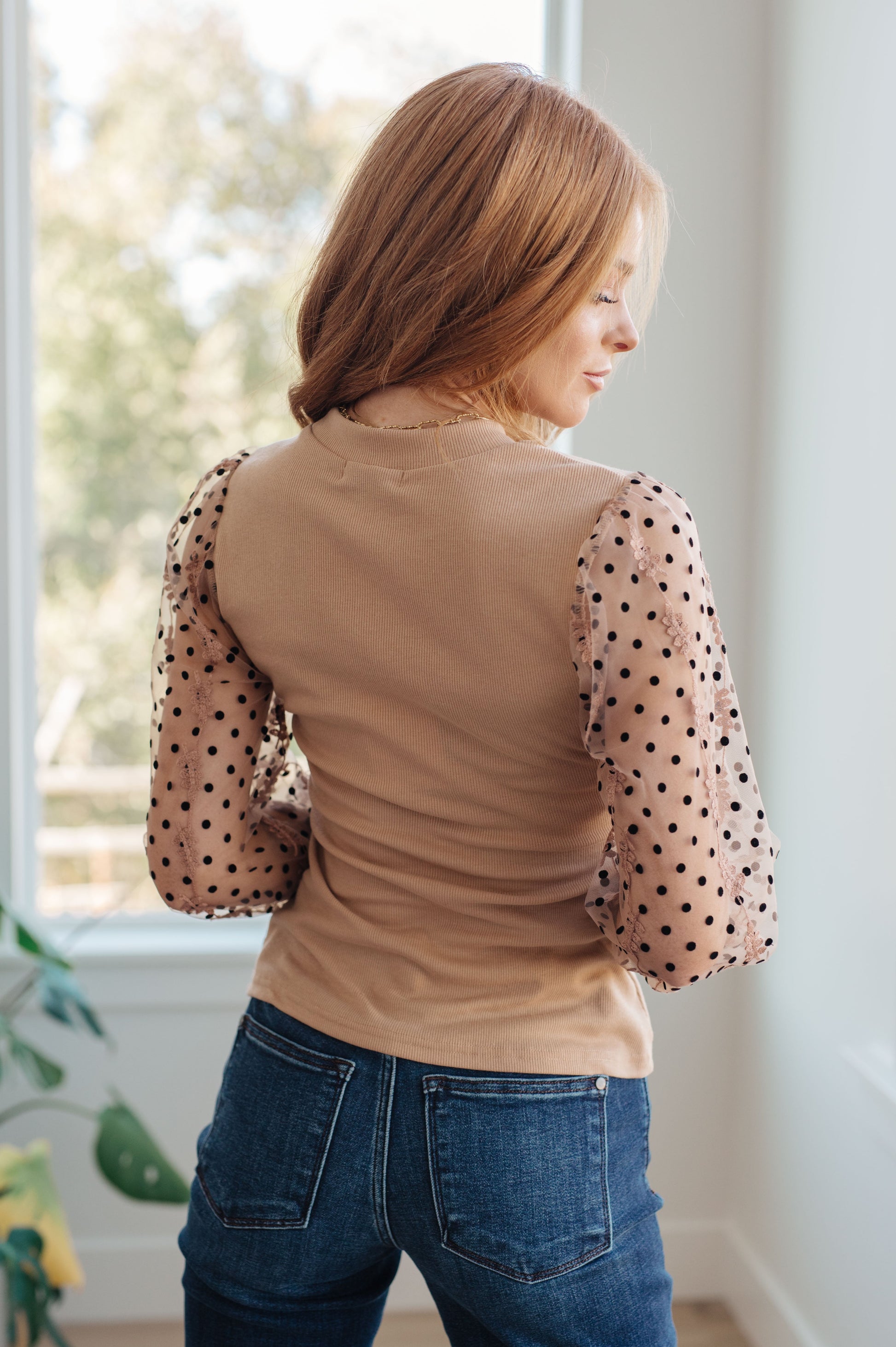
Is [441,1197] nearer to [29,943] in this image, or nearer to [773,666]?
[29,943]

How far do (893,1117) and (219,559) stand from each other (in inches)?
42.1

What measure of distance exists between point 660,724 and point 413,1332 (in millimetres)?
1607

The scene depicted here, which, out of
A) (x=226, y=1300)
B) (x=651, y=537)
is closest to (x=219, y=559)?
(x=651, y=537)

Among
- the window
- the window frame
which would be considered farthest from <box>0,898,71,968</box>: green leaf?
the window

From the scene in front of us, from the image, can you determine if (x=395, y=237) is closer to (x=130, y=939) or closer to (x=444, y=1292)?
(x=444, y=1292)

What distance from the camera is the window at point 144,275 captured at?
1.91 meters

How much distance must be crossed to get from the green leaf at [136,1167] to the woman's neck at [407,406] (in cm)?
116

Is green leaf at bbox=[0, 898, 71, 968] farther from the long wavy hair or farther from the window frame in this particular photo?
the long wavy hair

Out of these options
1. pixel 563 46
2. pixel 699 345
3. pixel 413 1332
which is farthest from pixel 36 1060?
pixel 563 46

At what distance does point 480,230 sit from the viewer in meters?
0.72

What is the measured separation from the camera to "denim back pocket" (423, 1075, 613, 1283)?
727mm

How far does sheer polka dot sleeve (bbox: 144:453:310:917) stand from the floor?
4.13 ft

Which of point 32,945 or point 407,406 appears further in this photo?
point 32,945

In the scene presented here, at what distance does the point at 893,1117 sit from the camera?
138 centimetres
